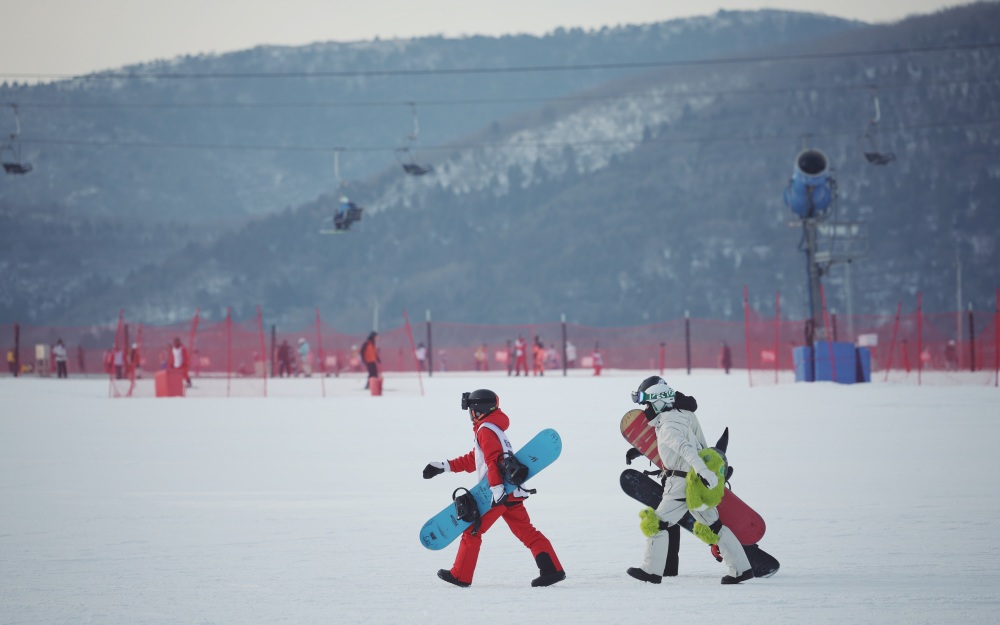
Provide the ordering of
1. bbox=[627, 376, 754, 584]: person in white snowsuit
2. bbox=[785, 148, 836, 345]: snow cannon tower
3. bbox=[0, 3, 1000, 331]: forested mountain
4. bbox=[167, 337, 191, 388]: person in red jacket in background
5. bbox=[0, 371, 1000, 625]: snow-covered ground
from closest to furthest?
bbox=[0, 371, 1000, 625]: snow-covered ground
bbox=[627, 376, 754, 584]: person in white snowsuit
bbox=[785, 148, 836, 345]: snow cannon tower
bbox=[167, 337, 191, 388]: person in red jacket in background
bbox=[0, 3, 1000, 331]: forested mountain

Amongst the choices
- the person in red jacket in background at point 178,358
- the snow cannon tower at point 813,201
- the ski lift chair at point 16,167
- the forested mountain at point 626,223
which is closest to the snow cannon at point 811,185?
the snow cannon tower at point 813,201

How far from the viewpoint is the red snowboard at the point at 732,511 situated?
774 cm

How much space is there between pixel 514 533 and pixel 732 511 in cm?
132

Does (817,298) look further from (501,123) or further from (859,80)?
(501,123)

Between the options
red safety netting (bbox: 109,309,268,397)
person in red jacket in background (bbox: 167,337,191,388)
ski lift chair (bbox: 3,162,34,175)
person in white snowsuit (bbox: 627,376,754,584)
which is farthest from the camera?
ski lift chair (bbox: 3,162,34,175)

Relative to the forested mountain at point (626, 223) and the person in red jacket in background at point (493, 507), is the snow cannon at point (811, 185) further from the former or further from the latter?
the forested mountain at point (626, 223)

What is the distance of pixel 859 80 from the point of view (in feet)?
519

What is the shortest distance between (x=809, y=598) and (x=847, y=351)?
71.5 feet

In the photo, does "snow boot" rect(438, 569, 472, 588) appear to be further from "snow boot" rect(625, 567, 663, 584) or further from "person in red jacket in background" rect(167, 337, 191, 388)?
"person in red jacket in background" rect(167, 337, 191, 388)

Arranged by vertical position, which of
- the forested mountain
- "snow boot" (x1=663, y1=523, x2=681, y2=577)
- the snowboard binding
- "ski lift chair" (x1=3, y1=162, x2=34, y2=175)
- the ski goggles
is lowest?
"snow boot" (x1=663, y1=523, x2=681, y2=577)

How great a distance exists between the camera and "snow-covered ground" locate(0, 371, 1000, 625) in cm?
713

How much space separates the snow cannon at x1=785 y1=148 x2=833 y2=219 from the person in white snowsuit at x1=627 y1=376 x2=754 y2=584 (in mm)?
22427

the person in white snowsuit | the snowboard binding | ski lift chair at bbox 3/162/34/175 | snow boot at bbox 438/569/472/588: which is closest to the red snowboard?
the person in white snowsuit

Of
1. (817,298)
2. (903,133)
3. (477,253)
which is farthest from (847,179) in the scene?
(817,298)
